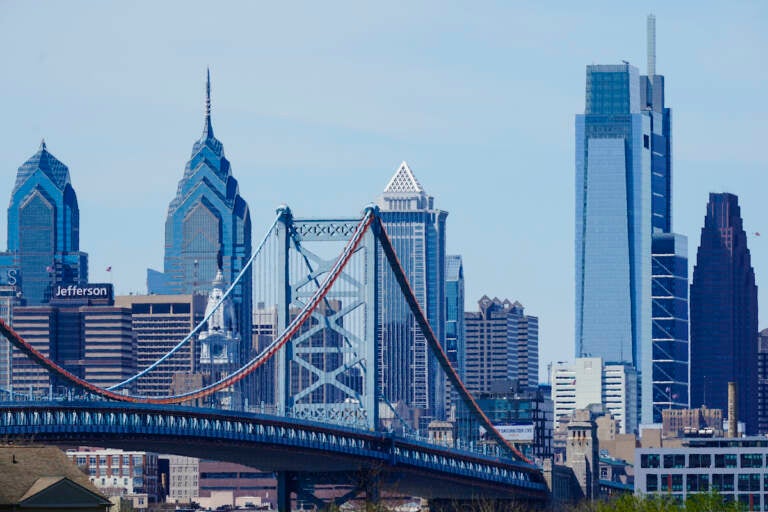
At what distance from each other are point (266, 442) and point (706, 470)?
58.7m

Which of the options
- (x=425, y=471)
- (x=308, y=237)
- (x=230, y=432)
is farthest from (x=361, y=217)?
(x=230, y=432)

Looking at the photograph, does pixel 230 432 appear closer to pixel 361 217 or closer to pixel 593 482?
pixel 361 217

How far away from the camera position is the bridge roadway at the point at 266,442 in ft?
368

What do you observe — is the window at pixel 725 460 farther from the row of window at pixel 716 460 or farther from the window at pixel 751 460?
the window at pixel 751 460

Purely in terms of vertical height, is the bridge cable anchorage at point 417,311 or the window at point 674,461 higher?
the bridge cable anchorage at point 417,311

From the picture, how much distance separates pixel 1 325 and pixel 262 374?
7952 centimetres

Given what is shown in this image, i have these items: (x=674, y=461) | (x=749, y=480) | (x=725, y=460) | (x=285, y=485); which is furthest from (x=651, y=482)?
(x=285, y=485)

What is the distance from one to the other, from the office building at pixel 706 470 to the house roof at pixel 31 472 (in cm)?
11558

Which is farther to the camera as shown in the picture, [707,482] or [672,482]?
[672,482]

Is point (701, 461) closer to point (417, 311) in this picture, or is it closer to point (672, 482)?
point (672, 482)

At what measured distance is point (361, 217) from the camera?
146625 mm

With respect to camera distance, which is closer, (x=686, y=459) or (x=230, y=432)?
(x=230, y=432)

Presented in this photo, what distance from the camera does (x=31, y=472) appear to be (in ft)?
207

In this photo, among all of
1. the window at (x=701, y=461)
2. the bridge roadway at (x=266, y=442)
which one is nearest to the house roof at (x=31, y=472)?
the bridge roadway at (x=266, y=442)
